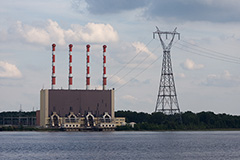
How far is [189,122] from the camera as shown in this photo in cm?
16975

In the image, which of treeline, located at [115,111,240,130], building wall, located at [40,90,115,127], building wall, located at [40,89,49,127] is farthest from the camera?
building wall, located at [40,90,115,127]

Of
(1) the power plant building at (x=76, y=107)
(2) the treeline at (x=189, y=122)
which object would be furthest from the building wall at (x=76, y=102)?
(2) the treeline at (x=189, y=122)

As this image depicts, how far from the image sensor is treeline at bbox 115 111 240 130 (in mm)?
160250

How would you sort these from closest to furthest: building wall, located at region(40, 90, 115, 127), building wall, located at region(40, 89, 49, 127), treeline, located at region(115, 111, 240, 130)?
treeline, located at region(115, 111, 240, 130), building wall, located at region(40, 89, 49, 127), building wall, located at region(40, 90, 115, 127)

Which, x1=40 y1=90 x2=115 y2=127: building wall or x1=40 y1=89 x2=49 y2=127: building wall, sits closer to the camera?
x1=40 y1=89 x2=49 y2=127: building wall

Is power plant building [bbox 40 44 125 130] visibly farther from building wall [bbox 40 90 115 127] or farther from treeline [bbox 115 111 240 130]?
treeline [bbox 115 111 240 130]

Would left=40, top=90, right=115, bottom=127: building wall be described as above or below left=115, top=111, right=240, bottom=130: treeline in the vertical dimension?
above

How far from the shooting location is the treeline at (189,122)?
16025 centimetres

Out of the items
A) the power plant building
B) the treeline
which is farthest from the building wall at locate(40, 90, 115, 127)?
the treeline

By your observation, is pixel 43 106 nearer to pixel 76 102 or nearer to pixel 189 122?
pixel 76 102

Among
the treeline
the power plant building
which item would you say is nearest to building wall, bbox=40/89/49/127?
the power plant building

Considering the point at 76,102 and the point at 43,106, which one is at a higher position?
the point at 76,102

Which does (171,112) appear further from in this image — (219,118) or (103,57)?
(219,118)

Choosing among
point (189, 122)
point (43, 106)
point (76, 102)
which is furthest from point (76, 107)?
point (189, 122)
